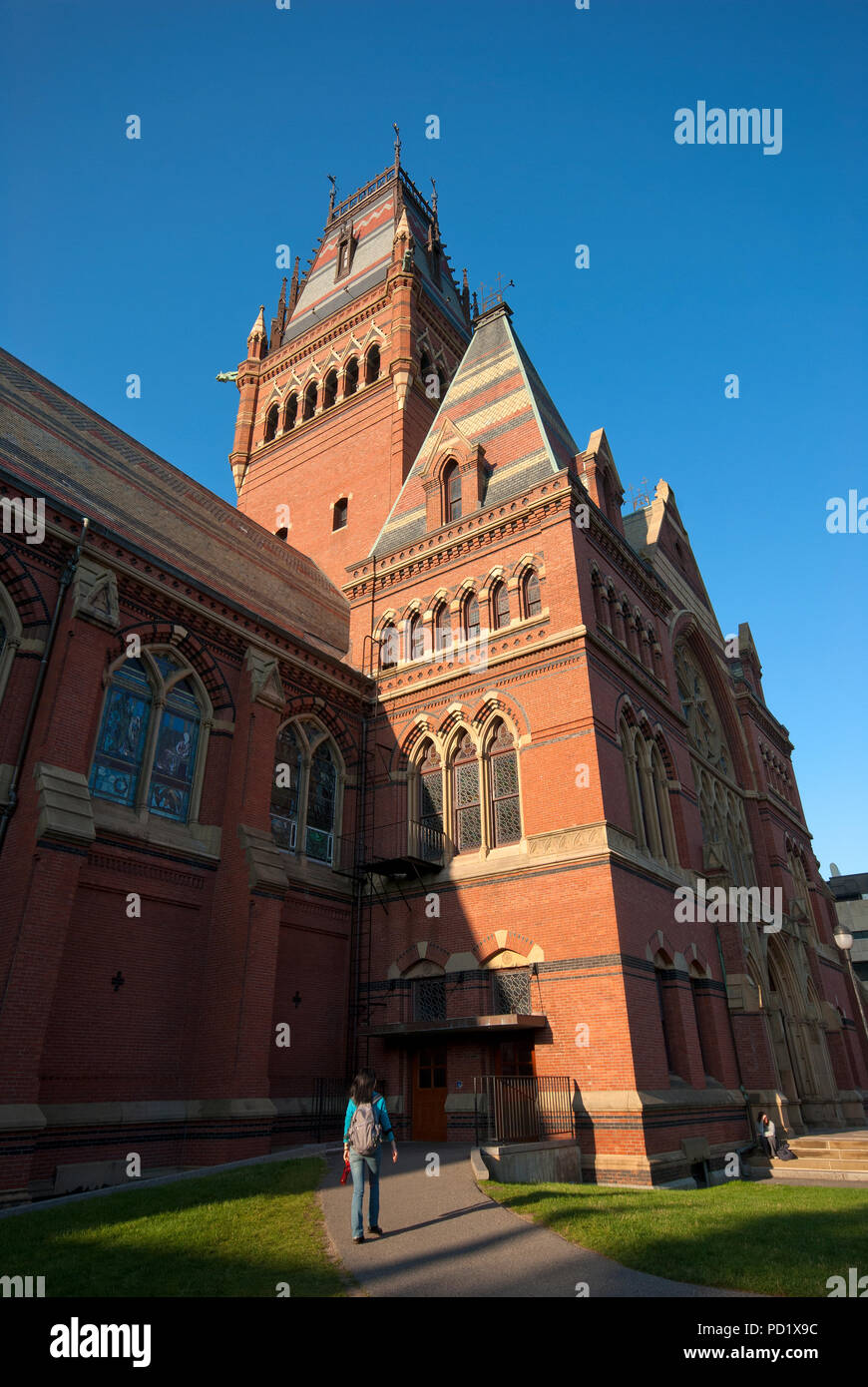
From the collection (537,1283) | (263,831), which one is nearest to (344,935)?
(263,831)

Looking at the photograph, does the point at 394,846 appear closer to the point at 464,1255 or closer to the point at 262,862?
the point at 262,862

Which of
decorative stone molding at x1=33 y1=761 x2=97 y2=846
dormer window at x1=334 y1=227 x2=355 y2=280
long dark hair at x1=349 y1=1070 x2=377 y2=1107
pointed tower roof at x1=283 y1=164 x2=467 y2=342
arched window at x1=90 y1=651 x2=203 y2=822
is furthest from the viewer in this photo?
dormer window at x1=334 y1=227 x2=355 y2=280

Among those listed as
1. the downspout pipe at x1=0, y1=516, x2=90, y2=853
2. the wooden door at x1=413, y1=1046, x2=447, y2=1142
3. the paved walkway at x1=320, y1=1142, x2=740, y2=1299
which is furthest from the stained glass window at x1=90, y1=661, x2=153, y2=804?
the wooden door at x1=413, y1=1046, x2=447, y2=1142

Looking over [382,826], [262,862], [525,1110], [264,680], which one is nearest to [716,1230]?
[525,1110]

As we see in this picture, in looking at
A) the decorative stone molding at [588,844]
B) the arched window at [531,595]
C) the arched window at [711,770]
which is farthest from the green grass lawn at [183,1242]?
the arched window at [711,770]

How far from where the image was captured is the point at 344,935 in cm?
1955

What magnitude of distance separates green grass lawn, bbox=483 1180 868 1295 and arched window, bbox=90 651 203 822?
9.29 metres

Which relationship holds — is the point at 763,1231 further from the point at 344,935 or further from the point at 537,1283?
the point at 344,935

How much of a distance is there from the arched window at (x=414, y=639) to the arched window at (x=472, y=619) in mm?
1522

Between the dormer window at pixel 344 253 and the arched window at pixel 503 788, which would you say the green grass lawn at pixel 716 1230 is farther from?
the dormer window at pixel 344 253

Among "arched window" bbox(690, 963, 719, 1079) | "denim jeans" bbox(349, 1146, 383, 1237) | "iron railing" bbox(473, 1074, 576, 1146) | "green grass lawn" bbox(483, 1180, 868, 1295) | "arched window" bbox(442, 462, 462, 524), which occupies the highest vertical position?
"arched window" bbox(442, 462, 462, 524)

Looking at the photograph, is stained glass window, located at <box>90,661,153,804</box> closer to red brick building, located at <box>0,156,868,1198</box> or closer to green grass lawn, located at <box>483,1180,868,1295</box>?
red brick building, located at <box>0,156,868,1198</box>

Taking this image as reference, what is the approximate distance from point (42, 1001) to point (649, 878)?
39.7ft

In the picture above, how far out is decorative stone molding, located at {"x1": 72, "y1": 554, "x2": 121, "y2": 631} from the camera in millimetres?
14578
